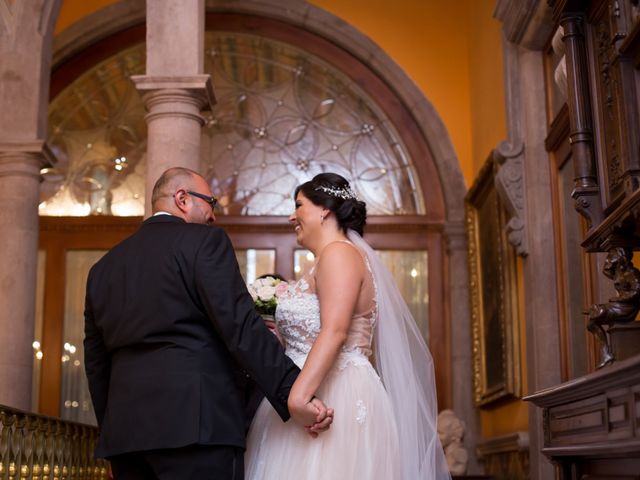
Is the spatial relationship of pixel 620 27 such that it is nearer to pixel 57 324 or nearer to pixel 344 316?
pixel 344 316

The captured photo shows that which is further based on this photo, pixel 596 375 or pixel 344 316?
pixel 344 316

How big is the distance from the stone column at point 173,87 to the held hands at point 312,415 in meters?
2.41

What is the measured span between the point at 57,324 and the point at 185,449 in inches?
251

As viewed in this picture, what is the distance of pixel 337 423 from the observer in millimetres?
3996

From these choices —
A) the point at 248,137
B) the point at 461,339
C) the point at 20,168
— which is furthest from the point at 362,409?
the point at 248,137

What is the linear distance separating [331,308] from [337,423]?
465 millimetres

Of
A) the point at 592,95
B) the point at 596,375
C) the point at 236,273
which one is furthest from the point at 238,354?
the point at 592,95

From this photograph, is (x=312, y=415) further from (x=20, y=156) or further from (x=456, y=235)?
(x=456, y=235)

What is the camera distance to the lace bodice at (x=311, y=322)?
13.6ft

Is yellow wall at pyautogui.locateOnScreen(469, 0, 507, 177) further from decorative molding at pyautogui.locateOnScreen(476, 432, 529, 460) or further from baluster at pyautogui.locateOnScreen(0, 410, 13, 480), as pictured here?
baluster at pyautogui.locateOnScreen(0, 410, 13, 480)

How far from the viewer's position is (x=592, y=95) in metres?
4.34

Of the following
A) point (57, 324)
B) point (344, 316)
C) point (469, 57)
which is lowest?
point (344, 316)

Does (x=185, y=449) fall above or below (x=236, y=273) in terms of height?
below

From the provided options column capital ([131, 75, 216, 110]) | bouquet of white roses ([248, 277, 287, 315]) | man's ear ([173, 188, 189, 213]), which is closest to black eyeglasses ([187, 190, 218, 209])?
man's ear ([173, 188, 189, 213])
